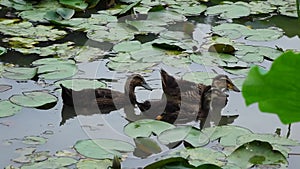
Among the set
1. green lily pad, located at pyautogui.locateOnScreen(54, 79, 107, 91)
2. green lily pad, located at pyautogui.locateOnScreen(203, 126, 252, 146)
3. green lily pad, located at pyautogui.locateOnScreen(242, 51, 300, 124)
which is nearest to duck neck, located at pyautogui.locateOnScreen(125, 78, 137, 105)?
green lily pad, located at pyautogui.locateOnScreen(54, 79, 107, 91)

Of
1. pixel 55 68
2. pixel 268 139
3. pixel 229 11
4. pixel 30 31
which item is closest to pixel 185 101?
pixel 268 139

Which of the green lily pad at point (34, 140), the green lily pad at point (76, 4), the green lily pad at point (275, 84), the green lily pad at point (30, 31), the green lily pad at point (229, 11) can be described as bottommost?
the green lily pad at point (229, 11)

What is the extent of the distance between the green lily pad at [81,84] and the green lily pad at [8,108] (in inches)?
9.2

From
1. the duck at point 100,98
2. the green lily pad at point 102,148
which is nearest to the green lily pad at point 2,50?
the duck at point 100,98

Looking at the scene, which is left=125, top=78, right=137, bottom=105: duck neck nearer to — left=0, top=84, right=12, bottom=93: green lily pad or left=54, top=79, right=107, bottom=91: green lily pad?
left=54, top=79, right=107, bottom=91: green lily pad

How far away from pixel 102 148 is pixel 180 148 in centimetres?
26

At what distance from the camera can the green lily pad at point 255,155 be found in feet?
6.01

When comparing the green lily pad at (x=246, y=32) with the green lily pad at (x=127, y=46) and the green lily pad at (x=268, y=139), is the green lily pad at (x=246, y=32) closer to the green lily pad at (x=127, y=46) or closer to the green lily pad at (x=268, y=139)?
the green lily pad at (x=127, y=46)

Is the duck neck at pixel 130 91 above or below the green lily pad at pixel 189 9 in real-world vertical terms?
above

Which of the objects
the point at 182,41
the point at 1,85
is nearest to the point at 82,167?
the point at 1,85

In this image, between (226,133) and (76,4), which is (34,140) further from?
(76,4)

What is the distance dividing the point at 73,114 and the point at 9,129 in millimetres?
257

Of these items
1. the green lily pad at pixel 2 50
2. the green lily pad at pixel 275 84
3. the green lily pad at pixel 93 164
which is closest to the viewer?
the green lily pad at pixel 275 84

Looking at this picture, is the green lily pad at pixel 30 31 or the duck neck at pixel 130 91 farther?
the green lily pad at pixel 30 31
